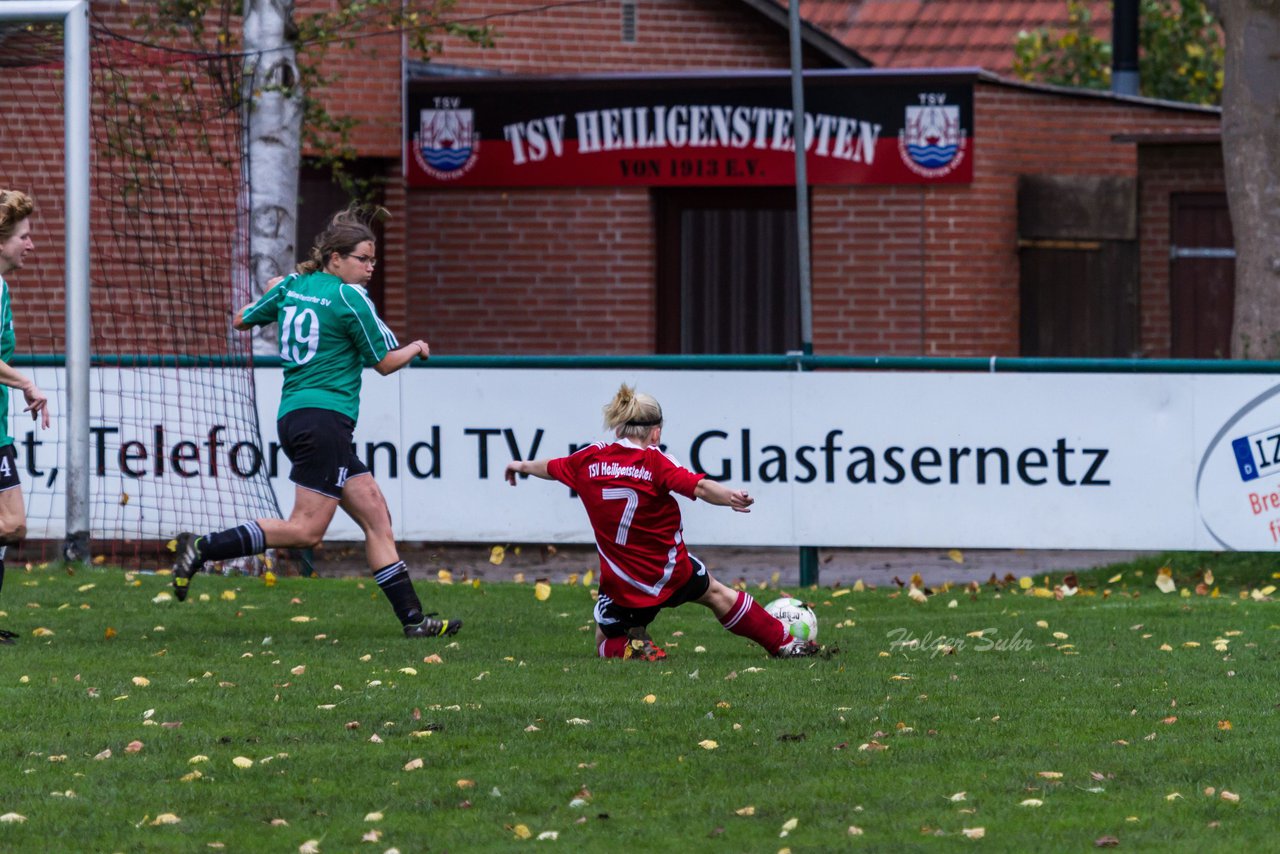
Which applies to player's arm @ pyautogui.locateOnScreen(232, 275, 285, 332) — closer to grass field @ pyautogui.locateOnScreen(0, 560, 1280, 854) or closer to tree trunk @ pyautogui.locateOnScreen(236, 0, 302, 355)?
grass field @ pyautogui.locateOnScreen(0, 560, 1280, 854)

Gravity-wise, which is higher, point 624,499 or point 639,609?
point 624,499

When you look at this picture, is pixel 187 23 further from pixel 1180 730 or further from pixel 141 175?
pixel 1180 730

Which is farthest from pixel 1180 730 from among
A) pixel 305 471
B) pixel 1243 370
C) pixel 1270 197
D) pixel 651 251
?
pixel 651 251

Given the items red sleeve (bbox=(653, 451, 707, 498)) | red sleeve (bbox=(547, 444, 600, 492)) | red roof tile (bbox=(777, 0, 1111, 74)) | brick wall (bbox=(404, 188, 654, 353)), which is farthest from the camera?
red roof tile (bbox=(777, 0, 1111, 74))

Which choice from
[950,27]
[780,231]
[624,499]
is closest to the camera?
[624,499]

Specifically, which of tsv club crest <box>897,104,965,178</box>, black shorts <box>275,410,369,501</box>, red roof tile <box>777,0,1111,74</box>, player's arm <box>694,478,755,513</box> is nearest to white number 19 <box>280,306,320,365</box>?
black shorts <box>275,410,369,501</box>

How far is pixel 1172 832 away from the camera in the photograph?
17.4 ft

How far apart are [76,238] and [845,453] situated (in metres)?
4.55

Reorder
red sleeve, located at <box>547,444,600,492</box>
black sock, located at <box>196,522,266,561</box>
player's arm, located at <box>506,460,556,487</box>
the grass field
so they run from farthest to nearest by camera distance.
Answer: black sock, located at <box>196,522,266,561</box>, player's arm, located at <box>506,460,556,487</box>, red sleeve, located at <box>547,444,600,492</box>, the grass field

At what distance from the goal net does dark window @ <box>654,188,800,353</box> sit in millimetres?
4229

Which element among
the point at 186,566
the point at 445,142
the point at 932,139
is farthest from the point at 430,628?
the point at 932,139

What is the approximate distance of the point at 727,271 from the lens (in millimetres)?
18328

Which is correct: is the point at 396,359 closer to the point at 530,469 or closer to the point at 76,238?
the point at 530,469

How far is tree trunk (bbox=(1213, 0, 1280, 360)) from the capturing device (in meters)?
13.3
